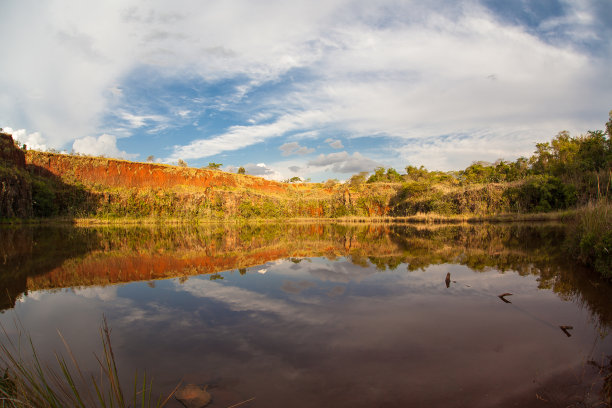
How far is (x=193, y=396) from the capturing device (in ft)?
6.78

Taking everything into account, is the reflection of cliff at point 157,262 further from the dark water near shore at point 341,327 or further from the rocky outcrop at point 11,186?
the rocky outcrop at point 11,186

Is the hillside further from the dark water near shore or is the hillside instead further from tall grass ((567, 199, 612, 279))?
tall grass ((567, 199, 612, 279))

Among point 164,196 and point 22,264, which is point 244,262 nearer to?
point 22,264

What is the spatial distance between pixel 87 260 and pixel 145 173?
102ft

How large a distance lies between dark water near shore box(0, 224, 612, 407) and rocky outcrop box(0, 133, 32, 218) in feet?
57.5

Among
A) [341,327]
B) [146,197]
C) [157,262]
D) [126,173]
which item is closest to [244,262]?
[157,262]

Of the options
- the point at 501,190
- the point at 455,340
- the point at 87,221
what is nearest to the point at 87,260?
the point at 455,340

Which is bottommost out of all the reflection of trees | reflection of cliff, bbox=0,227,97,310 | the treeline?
the reflection of trees

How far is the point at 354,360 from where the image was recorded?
2.57 m

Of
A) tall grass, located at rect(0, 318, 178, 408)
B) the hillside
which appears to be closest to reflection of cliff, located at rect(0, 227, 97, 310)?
tall grass, located at rect(0, 318, 178, 408)

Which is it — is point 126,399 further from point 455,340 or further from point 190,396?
point 455,340

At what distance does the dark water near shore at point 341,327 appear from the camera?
2.20m

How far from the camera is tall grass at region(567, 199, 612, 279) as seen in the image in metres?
5.41

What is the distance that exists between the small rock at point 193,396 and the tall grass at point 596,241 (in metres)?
6.37
